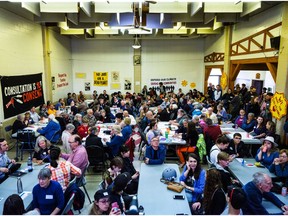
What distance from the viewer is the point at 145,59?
14.8 m

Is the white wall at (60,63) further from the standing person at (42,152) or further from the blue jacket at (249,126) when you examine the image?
the blue jacket at (249,126)

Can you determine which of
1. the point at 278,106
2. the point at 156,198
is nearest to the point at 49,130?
the point at 156,198

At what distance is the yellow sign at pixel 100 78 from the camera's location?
14812 mm

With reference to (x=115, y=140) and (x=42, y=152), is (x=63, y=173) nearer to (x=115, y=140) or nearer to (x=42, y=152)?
(x=42, y=152)

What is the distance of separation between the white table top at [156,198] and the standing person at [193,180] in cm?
25

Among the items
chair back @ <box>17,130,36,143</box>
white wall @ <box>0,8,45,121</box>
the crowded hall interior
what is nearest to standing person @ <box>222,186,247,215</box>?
the crowded hall interior

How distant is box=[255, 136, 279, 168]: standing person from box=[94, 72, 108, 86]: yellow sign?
11.5 m

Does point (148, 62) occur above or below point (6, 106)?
above

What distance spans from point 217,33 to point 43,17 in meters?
7.95

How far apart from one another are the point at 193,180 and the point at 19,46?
7.58 meters

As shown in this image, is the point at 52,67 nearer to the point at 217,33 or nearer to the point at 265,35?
the point at 217,33

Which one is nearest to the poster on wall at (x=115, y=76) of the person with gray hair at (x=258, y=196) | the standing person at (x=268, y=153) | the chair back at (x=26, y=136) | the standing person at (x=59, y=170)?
the chair back at (x=26, y=136)

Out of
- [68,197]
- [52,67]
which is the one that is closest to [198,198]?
[68,197]

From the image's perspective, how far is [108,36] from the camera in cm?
1397
